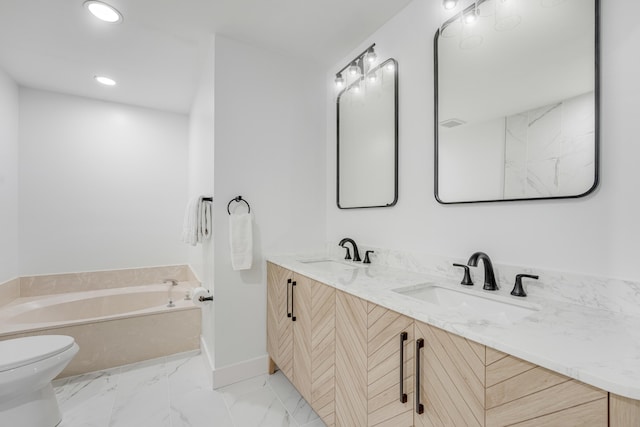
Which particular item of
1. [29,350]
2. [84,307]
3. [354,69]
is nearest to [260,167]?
[354,69]

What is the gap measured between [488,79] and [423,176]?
0.54 m

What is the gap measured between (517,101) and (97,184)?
3739 mm

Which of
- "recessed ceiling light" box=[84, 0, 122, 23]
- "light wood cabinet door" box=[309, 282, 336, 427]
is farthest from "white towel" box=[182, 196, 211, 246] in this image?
"recessed ceiling light" box=[84, 0, 122, 23]

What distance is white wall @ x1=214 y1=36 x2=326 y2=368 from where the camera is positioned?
1.98m

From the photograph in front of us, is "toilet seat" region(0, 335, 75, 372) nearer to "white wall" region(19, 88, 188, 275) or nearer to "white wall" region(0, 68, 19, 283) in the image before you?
"white wall" region(0, 68, 19, 283)

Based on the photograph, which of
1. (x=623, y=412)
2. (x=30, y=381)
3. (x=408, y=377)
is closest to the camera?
(x=623, y=412)

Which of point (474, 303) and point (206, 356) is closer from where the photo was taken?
point (474, 303)

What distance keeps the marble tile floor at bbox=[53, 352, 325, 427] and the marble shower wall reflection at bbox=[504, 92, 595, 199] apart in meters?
1.63

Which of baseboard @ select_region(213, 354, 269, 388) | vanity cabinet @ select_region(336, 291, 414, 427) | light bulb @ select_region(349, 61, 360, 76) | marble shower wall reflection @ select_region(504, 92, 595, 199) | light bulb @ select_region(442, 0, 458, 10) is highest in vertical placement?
light bulb @ select_region(349, 61, 360, 76)

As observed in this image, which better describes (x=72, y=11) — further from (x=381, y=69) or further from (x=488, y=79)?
(x=488, y=79)

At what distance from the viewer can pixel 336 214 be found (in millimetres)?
2324

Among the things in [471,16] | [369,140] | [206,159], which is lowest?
[206,159]

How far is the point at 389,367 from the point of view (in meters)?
1.03

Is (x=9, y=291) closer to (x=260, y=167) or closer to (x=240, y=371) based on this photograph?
(x=240, y=371)
